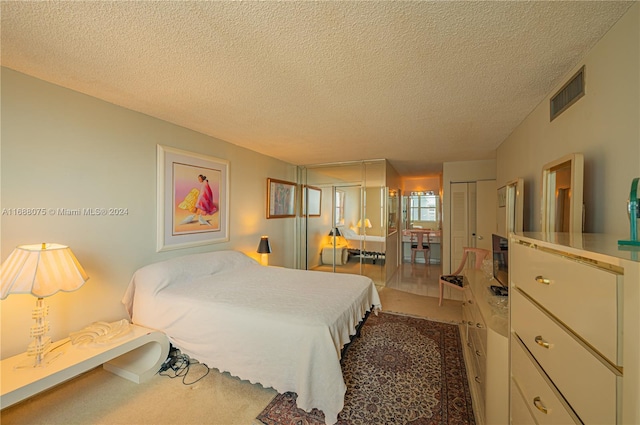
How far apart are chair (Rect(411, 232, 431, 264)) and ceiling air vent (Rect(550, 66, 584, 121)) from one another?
16.1 feet

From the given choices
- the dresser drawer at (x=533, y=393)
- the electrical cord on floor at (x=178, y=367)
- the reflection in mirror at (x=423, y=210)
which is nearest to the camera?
the dresser drawer at (x=533, y=393)

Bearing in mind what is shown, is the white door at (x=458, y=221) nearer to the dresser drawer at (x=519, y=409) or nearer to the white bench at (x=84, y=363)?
the dresser drawer at (x=519, y=409)

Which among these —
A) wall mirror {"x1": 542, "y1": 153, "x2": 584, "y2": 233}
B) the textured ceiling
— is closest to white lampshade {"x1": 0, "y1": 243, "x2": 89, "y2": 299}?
the textured ceiling

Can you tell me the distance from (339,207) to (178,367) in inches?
153

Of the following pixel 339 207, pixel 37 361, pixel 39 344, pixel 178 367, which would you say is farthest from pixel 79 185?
pixel 339 207

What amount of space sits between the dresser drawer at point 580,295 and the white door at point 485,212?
13.9 ft

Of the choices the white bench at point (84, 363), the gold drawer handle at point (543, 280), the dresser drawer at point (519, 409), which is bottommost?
the white bench at point (84, 363)

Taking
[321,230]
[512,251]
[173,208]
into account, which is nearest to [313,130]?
[173,208]

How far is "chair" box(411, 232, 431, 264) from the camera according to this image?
259 inches

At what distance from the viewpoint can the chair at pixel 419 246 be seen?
6582 mm

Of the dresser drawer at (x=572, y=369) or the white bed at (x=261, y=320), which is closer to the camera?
the dresser drawer at (x=572, y=369)

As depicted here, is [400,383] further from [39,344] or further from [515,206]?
[39,344]

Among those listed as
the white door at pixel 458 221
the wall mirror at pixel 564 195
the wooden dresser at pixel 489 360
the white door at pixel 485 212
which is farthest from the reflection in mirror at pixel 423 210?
the wall mirror at pixel 564 195

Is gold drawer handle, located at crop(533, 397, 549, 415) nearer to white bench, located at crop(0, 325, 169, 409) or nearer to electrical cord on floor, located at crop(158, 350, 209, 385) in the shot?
electrical cord on floor, located at crop(158, 350, 209, 385)
